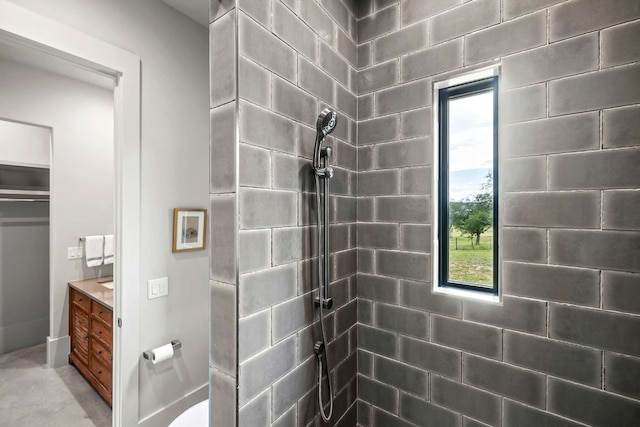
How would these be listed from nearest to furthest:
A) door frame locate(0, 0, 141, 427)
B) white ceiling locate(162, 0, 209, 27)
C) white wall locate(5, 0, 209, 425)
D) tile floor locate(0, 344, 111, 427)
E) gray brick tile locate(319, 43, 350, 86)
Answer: gray brick tile locate(319, 43, 350, 86) → door frame locate(0, 0, 141, 427) → white wall locate(5, 0, 209, 425) → white ceiling locate(162, 0, 209, 27) → tile floor locate(0, 344, 111, 427)

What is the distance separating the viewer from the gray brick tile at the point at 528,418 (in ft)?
3.54

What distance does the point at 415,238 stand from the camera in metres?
1.40

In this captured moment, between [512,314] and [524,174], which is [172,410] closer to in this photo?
[512,314]

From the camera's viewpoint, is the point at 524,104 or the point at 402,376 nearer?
the point at 524,104

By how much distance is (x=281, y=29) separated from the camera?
3.57ft

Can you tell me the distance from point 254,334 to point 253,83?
0.91 metres

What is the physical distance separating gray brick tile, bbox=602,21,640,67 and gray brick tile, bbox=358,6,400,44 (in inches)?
35.0

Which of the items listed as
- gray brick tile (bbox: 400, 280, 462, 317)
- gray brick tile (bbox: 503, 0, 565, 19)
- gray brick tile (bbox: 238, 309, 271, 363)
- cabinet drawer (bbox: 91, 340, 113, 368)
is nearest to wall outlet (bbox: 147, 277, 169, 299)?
cabinet drawer (bbox: 91, 340, 113, 368)

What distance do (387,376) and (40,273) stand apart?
4.06 m

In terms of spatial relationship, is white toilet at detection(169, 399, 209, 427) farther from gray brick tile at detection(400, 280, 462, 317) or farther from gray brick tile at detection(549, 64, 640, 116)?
gray brick tile at detection(549, 64, 640, 116)

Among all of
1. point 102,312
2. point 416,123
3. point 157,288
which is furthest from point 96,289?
point 416,123

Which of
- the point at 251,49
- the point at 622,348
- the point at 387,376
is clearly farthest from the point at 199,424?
the point at 622,348

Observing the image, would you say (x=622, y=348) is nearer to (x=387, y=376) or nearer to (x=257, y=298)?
(x=387, y=376)

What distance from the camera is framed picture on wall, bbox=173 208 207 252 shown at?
195 cm
